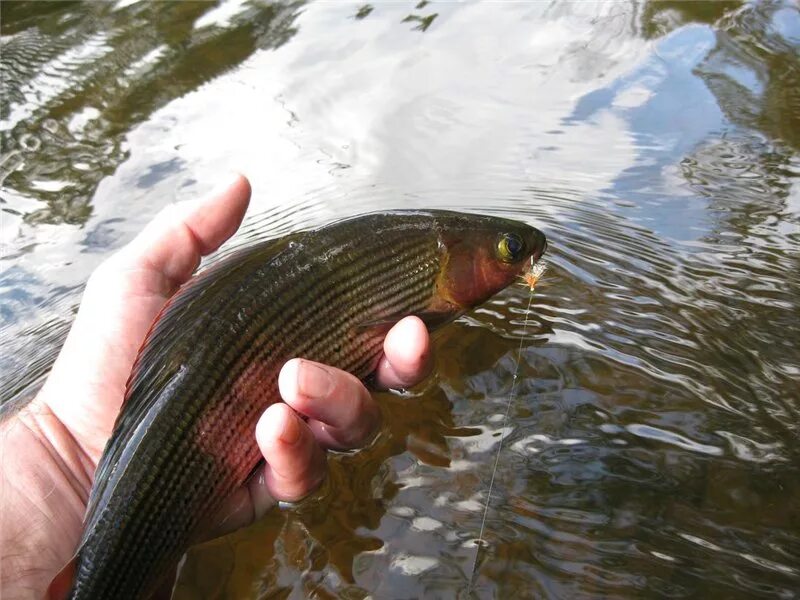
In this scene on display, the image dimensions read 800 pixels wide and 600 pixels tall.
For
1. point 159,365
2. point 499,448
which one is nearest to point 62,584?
point 159,365

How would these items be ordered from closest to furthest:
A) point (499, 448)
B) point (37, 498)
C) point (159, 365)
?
1. point (159, 365)
2. point (37, 498)
3. point (499, 448)

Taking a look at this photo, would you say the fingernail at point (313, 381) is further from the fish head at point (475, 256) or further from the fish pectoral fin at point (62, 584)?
the fish pectoral fin at point (62, 584)

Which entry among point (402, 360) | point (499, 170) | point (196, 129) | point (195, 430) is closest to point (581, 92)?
point (499, 170)

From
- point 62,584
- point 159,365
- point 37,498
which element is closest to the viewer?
point 62,584

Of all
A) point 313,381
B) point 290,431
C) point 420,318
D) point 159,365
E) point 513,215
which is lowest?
point 513,215

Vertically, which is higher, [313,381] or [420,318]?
[313,381]

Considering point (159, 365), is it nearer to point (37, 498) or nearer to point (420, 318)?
point (37, 498)
